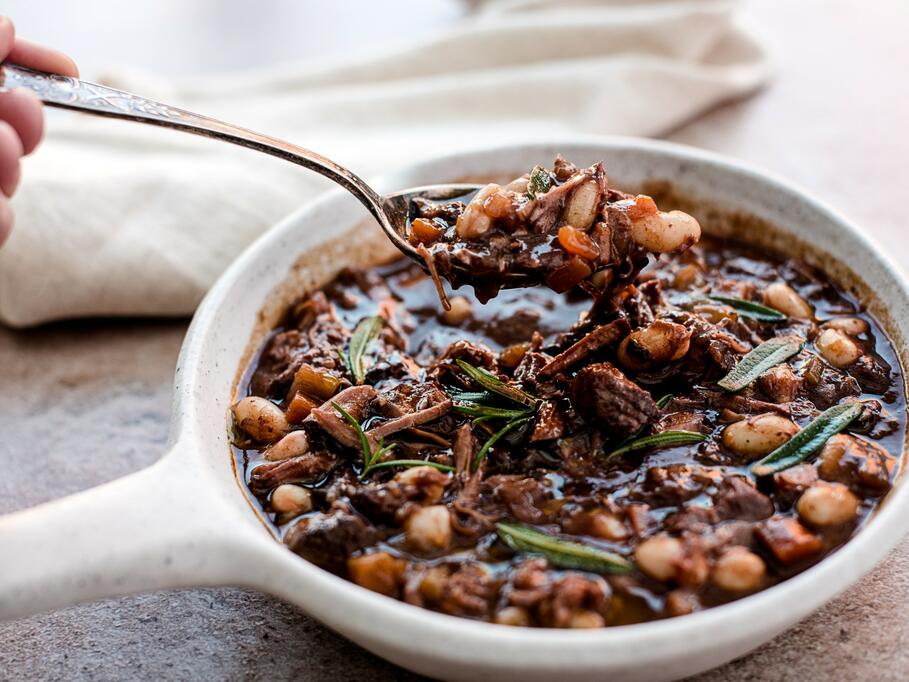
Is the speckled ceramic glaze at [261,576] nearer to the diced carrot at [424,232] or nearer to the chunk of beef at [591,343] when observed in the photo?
the diced carrot at [424,232]

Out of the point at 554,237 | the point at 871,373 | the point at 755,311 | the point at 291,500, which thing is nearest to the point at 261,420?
the point at 291,500

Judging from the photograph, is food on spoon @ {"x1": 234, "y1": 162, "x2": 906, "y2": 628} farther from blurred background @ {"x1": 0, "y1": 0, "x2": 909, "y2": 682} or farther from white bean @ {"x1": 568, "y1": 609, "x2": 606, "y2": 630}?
blurred background @ {"x1": 0, "y1": 0, "x2": 909, "y2": 682}

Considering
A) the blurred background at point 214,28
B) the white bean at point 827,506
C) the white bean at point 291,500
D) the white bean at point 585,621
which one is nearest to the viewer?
the white bean at point 585,621

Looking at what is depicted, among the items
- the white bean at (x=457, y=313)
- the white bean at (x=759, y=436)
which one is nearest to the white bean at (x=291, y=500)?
the white bean at (x=457, y=313)

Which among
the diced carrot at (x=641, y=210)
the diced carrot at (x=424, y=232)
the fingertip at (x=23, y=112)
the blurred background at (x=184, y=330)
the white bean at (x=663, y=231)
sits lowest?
the blurred background at (x=184, y=330)

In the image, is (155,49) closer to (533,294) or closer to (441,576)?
(533,294)
